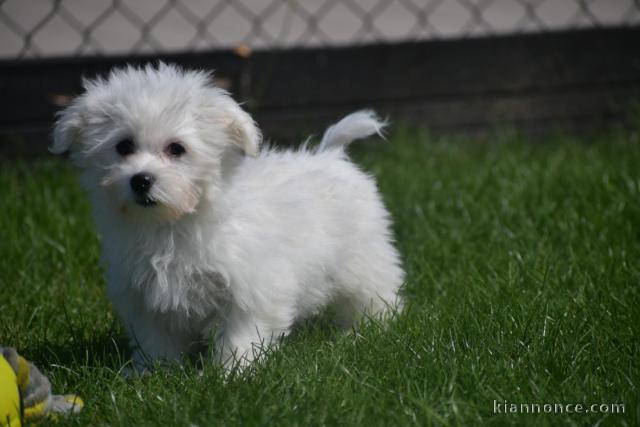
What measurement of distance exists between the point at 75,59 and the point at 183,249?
2.86 meters

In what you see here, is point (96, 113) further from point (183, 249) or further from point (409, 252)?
point (409, 252)

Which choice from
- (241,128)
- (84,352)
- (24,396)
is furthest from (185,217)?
(24,396)

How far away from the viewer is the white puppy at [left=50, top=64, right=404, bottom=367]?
294cm

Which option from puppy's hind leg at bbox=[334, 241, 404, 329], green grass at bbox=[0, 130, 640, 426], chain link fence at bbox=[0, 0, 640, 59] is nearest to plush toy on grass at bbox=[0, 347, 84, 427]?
green grass at bbox=[0, 130, 640, 426]

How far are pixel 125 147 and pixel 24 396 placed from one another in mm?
887

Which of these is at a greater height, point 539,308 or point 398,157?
point 539,308

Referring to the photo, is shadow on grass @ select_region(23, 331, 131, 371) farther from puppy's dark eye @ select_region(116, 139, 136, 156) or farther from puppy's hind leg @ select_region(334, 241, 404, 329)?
puppy's hind leg @ select_region(334, 241, 404, 329)

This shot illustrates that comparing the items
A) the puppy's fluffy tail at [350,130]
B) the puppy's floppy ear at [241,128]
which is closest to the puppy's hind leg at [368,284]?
the puppy's fluffy tail at [350,130]

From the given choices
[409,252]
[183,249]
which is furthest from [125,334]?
[409,252]

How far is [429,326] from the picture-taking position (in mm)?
3047

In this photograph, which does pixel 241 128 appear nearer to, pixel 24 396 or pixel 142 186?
pixel 142 186

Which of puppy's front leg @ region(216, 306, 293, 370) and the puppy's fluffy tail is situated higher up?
the puppy's fluffy tail

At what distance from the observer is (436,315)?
3191 millimetres

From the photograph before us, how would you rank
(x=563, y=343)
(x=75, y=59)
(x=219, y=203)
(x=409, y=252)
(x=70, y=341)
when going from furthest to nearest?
(x=75, y=59), (x=409, y=252), (x=70, y=341), (x=219, y=203), (x=563, y=343)
